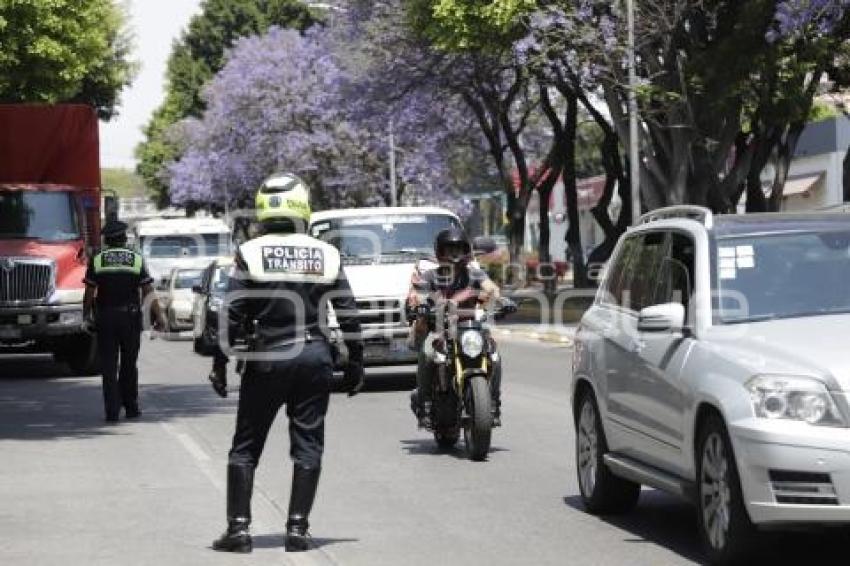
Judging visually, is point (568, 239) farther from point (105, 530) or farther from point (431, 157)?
point (105, 530)

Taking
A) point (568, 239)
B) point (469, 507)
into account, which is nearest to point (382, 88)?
point (568, 239)

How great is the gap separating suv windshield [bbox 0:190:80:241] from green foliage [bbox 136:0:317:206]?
62.4 meters

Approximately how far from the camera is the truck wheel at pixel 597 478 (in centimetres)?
1036

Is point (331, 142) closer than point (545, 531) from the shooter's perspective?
No

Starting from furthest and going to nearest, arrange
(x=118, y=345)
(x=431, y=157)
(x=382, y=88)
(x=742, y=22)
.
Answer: (x=431, y=157) → (x=382, y=88) → (x=742, y=22) → (x=118, y=345)

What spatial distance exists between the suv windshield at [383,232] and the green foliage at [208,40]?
6598 centimetres

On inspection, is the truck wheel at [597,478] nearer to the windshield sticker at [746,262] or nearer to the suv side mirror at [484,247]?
the windshield sticker at [746,262]

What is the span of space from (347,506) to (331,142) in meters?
57.9

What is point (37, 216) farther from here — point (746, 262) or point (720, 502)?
point (720, 502)

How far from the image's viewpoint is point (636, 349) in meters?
9.64

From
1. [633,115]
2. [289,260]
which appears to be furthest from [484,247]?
[289,260]

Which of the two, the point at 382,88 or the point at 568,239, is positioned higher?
the point at 382,88

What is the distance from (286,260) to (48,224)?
53.6 feet

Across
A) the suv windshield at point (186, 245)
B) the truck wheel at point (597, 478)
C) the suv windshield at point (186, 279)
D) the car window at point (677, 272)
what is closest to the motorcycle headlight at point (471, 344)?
the truck wheel at point (597, 478)
